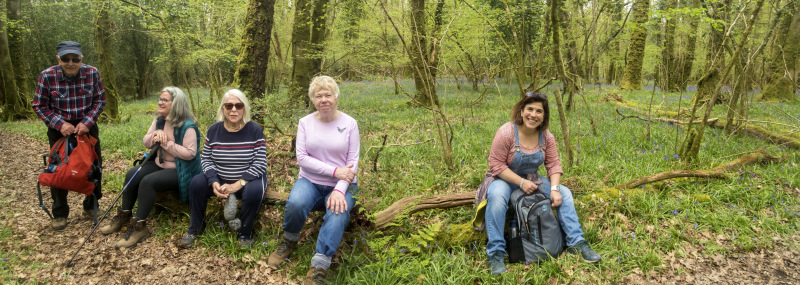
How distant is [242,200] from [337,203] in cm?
98

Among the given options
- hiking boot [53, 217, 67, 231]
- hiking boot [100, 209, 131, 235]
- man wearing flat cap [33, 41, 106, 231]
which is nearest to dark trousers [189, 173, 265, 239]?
hiking boot [100, 209, 131, 235]

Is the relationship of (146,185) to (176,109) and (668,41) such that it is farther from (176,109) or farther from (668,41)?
(668,41)

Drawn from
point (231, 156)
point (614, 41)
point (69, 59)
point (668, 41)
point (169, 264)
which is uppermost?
point (614, 41)

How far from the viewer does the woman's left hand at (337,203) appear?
111 inches

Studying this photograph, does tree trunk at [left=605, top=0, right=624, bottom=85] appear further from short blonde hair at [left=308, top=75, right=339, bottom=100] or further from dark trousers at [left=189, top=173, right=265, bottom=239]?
dark trousers at [left=189, top=173, right=265, bottom=239]

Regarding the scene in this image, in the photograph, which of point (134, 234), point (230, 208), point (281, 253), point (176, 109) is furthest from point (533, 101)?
point (134, 234)

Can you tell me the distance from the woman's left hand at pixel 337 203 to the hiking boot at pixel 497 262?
3.94 feet

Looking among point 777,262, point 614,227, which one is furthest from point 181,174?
point 777,262

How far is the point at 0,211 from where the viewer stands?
3.98 m

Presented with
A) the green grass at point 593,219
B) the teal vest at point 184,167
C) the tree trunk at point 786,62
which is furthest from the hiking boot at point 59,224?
the tree trunk at point 786,62

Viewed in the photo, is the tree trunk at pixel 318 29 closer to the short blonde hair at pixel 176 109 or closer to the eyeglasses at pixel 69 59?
the eyeglasses at pixel 69 59

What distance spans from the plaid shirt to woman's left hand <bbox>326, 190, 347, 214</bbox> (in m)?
2.70

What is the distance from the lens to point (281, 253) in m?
3.05

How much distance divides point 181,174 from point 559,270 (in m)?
3.34
